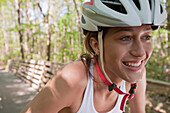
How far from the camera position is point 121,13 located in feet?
3.71

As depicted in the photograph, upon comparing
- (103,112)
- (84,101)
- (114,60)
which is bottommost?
(103,112)

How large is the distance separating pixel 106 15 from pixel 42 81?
17.0 feet

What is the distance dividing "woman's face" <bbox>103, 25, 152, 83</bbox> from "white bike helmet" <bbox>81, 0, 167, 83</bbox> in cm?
6

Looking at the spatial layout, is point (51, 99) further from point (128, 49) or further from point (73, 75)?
point (128, 49)

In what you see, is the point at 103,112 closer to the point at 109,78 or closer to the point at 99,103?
the point at 99,103

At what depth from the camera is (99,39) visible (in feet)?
4.03

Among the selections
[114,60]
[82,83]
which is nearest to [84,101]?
[82,83]

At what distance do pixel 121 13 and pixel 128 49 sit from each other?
29 centimetres

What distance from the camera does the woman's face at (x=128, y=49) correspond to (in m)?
1.09

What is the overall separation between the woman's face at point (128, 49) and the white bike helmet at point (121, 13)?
2.2 inches

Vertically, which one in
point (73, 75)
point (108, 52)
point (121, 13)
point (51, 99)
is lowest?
point (51, 99)

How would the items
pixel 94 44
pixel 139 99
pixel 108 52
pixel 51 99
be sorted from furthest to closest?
pixel 139 99, pixel 94 44, pixel 108 52, pixel 51 99

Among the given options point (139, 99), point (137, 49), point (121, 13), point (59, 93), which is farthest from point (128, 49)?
point (139, 99)

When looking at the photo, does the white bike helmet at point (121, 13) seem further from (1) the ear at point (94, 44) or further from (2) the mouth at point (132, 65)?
(2) the mouth at point (132, 65)
